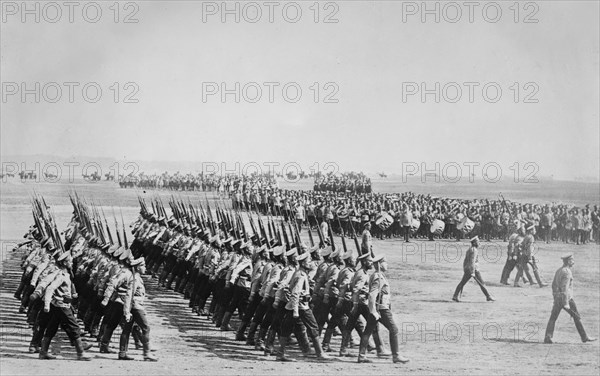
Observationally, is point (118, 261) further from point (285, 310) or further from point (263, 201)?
point (263, 201)

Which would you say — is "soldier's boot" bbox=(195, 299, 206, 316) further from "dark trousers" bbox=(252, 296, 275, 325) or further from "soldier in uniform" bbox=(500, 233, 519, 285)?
"soldier in uniform" bbox=(500, 233, 519, 285)

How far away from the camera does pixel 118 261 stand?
935cm

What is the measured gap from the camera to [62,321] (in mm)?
9117

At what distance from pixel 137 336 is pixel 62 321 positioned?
3.44 feet

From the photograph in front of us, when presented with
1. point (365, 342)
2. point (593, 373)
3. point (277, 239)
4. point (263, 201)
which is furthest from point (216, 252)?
point (263, 201)

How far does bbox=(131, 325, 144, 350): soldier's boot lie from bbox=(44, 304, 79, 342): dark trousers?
735mm

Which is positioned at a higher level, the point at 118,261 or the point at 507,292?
the point at 118,261

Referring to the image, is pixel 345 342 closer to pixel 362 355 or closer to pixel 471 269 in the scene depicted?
pixel 362 355

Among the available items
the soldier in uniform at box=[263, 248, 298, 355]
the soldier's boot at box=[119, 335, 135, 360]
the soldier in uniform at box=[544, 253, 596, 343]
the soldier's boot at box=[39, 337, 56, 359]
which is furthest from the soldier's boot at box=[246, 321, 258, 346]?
the soldier in uniform at box=[544, 253, 596, 343]

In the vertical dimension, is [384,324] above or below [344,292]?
below

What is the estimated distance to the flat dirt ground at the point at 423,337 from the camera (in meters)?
9.38

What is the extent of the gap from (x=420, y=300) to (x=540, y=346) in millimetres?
2549

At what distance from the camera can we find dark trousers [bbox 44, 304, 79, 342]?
9086 mm

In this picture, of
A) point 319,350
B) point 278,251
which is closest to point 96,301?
point 278,251
